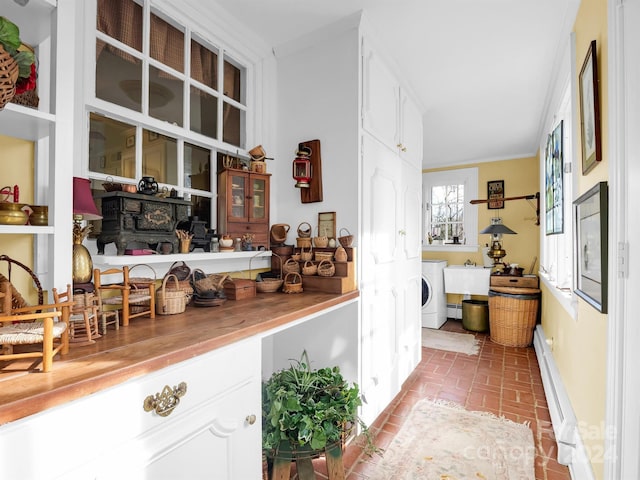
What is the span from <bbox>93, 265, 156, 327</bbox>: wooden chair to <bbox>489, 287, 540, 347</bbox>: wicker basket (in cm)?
396

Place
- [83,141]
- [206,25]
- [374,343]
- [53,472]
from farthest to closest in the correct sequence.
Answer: [374,343] < [206,25] < [83,141] < [53,472]

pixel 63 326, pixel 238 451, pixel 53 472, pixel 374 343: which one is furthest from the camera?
pixel 374 343

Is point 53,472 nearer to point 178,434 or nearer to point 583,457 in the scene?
point 178,434

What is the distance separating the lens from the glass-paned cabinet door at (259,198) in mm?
2057

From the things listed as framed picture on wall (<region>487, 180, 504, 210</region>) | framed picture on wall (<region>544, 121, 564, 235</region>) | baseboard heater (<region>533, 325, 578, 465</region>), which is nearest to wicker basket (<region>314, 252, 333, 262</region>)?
baseboard heater (<region>533, 325, 578, 465</region>)

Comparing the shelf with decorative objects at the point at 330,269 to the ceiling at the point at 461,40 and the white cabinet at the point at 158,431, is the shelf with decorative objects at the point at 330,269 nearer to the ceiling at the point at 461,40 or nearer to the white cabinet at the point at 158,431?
the white cabinet at the point at 158,431

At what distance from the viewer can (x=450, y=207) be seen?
552cm

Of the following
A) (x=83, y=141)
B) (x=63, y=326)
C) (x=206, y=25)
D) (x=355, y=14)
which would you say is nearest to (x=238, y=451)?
(x=63, y=326)

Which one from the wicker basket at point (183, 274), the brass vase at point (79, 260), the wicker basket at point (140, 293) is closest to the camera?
the brass vase at point (79, 260)

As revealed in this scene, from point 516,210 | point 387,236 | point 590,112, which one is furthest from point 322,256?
point 516,210

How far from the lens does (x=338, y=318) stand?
2078mm

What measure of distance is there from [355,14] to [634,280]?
1.85 m

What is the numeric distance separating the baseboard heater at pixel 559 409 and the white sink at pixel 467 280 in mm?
1487

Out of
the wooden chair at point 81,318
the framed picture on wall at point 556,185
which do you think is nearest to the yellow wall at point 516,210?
the framed picture on wall at point 556,185
